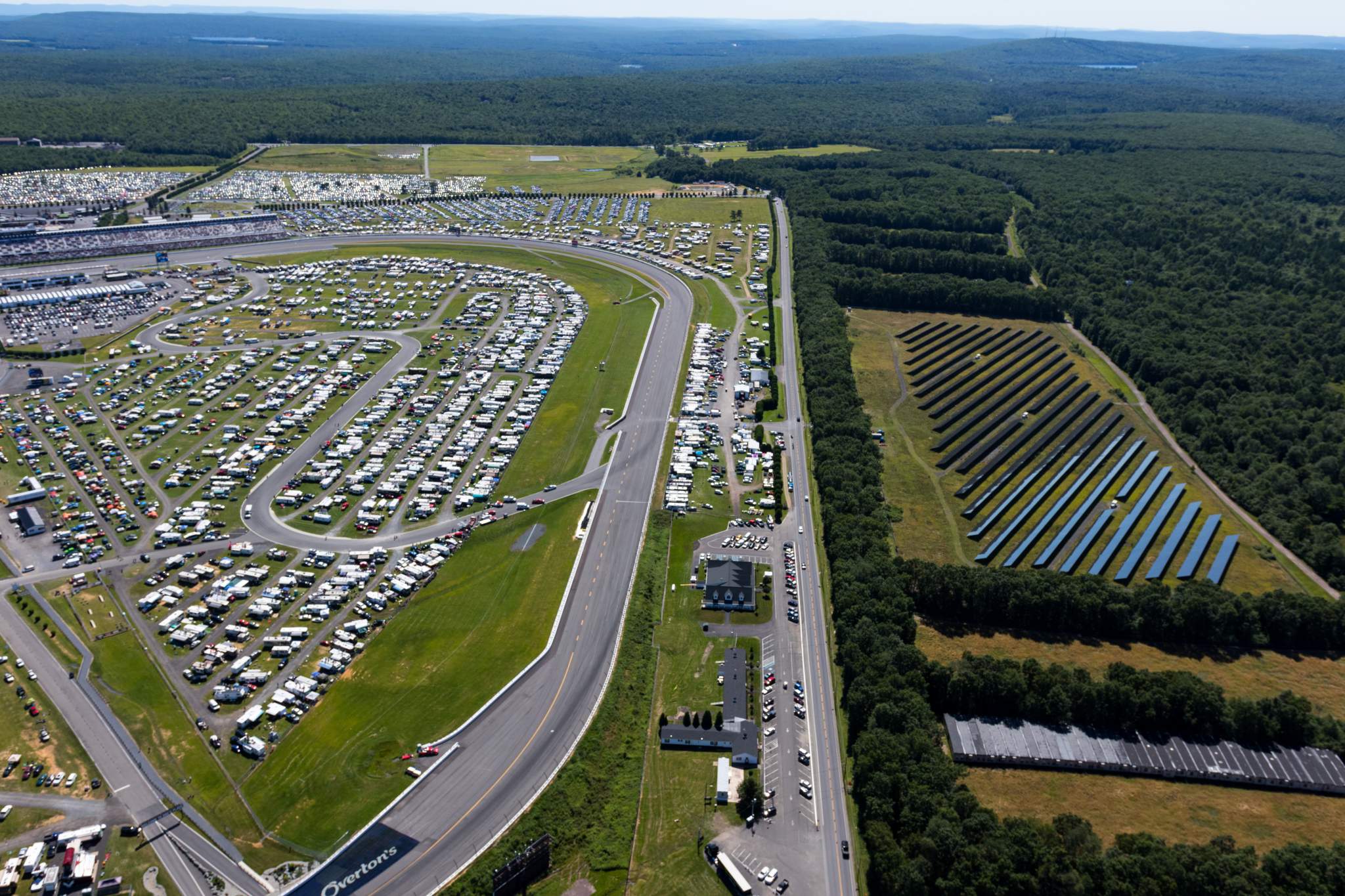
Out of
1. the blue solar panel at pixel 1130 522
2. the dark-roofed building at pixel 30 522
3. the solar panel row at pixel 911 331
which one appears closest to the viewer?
the dark-roofed building at pixel 30 522

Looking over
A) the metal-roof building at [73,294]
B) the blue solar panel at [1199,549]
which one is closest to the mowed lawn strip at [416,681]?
the blue solar panel at [1199,549]

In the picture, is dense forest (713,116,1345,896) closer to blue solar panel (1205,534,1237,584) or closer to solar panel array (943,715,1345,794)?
solar panel array (943,715,1345,794)

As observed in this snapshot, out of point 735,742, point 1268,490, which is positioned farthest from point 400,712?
point 1268,490

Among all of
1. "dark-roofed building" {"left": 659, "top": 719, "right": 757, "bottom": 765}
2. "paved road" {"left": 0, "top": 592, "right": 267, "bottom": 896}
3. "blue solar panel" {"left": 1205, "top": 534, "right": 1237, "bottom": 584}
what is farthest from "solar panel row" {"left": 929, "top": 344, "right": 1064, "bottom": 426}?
"paved road" {"left": 0, "top": 592, "right": 267, "bottom": 896}

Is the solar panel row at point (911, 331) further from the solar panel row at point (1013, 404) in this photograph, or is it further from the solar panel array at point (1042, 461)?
the solar panel row at point (1013, 404)

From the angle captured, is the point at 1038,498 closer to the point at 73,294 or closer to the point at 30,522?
the point at 30,522

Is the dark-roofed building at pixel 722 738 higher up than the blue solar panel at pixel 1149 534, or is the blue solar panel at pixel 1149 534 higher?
the blue solar panel at pixel 1149 534
